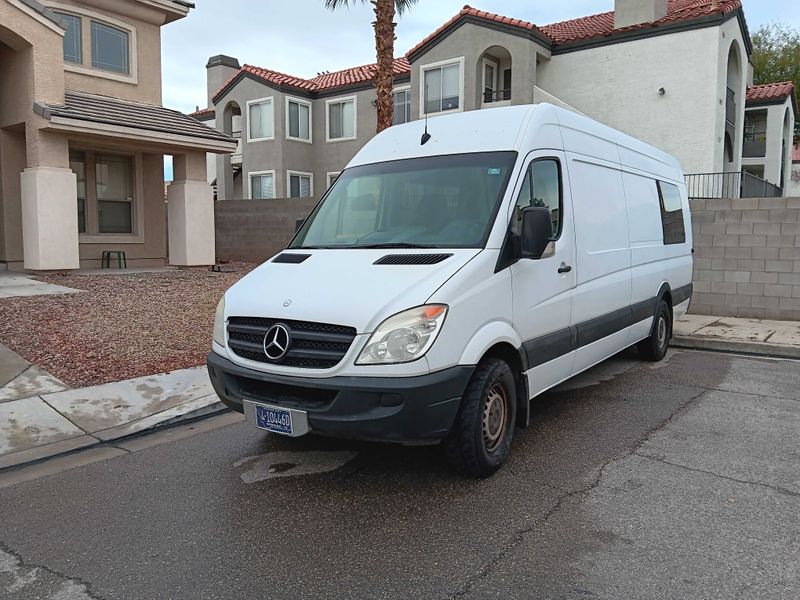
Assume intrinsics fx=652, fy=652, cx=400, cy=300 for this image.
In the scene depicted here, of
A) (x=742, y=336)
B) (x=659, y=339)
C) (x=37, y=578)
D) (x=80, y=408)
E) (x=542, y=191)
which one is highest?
(x=542, y=191)

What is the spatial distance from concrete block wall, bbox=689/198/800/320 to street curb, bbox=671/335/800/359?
90.2 inches

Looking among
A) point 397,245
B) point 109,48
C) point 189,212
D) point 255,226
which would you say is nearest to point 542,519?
point 397,245

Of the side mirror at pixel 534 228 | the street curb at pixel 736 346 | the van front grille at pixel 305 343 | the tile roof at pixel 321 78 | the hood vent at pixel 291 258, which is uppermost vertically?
the tile roof at pixel 321 78

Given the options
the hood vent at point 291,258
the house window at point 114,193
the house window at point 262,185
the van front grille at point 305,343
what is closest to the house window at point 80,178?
the house window at point 114,193

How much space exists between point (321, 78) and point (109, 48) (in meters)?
14.2

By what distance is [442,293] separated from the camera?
3975mm

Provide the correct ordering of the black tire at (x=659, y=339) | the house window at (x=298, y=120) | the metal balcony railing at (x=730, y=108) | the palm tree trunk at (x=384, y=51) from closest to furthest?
the black tire at (x=659, y=339)
the palm tree trunk at (x=384, y=51)
the metal balcony railing at (x=730, y=108)
the house window at (x=298, y=120)

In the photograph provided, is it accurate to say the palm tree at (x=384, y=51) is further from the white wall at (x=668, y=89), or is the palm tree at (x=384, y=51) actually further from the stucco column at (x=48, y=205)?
the white wall at (x=668, y=89)

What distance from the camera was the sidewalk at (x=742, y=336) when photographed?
8.91 metres

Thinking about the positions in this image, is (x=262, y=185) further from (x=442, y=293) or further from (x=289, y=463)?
(x=442, y=293)

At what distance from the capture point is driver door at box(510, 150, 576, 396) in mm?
4750

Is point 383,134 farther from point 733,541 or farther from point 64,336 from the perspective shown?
point 64,336

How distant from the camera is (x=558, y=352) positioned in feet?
17.3

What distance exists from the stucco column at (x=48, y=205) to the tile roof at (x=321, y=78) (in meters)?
14.7
